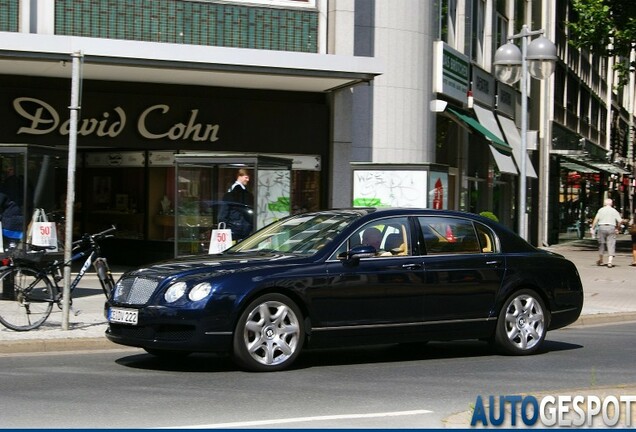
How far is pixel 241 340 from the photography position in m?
9.98

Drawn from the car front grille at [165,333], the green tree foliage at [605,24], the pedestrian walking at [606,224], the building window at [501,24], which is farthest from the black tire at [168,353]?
the green tree foliage at [605,24]

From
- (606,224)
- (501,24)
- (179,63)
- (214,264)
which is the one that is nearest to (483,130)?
(606,224)

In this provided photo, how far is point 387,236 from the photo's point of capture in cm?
1105

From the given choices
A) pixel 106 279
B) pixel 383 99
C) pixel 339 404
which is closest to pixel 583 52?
pixel 383 99

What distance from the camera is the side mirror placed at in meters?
10.5

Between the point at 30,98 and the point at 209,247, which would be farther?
the point at 30,98

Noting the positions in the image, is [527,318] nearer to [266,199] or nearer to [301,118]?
[266,199]

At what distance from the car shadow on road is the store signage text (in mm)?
10017

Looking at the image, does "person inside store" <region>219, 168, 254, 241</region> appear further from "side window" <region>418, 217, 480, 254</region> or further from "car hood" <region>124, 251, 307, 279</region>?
"car hood" <region>124, 251, 307, 279</region>

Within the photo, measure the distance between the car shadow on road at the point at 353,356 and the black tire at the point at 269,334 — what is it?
0.29 meters

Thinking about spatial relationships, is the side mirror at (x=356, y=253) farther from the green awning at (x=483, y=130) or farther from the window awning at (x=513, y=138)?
the window awning at (x=513, y=138)

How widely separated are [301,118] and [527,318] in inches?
465

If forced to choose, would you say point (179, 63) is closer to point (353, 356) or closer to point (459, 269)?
point (353, 356)

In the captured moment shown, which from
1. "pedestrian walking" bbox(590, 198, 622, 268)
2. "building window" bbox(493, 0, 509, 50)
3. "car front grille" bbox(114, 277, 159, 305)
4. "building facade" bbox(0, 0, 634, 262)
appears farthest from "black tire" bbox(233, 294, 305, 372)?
"building window" bbox(493, 0, 509, 50)
